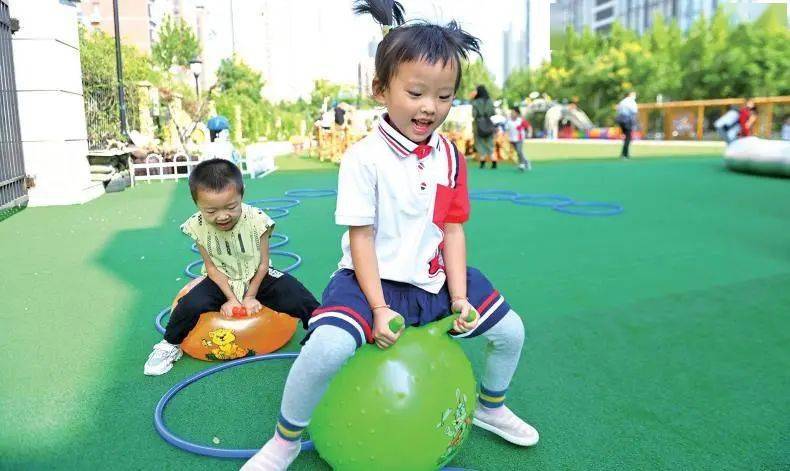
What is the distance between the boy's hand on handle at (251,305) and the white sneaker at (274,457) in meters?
1.18

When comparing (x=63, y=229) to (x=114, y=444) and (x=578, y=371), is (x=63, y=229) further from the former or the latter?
(x=578, y=371)

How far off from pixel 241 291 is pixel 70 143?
25.1 feet

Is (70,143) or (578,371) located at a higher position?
(70,143)

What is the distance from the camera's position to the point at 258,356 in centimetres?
324

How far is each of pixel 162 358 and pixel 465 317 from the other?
181cm

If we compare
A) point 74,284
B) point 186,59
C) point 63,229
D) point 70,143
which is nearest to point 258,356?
point 74,284

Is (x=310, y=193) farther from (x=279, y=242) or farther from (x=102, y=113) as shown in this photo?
(x=102, y=113)

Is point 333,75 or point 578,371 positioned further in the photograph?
point 333,75

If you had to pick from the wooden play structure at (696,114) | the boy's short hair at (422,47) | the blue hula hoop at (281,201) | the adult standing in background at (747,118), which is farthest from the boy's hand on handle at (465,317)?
the wooden play structure at (696,114)

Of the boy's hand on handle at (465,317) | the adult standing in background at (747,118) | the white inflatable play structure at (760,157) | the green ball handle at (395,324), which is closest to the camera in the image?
the green ball handle at (395,324)

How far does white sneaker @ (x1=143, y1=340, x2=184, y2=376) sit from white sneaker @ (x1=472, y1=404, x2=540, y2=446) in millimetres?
1634

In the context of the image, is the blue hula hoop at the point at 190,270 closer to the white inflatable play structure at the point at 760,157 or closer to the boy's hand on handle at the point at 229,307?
the boy's hand on handle at the point at 229,307

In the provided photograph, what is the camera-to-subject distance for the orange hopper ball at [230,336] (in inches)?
130

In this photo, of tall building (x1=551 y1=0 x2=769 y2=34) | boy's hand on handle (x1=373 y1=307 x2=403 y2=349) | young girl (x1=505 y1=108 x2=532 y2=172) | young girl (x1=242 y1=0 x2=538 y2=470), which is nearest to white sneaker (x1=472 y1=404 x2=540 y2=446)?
young girl (x1=242 y1=0 x2=538 y2=470)
